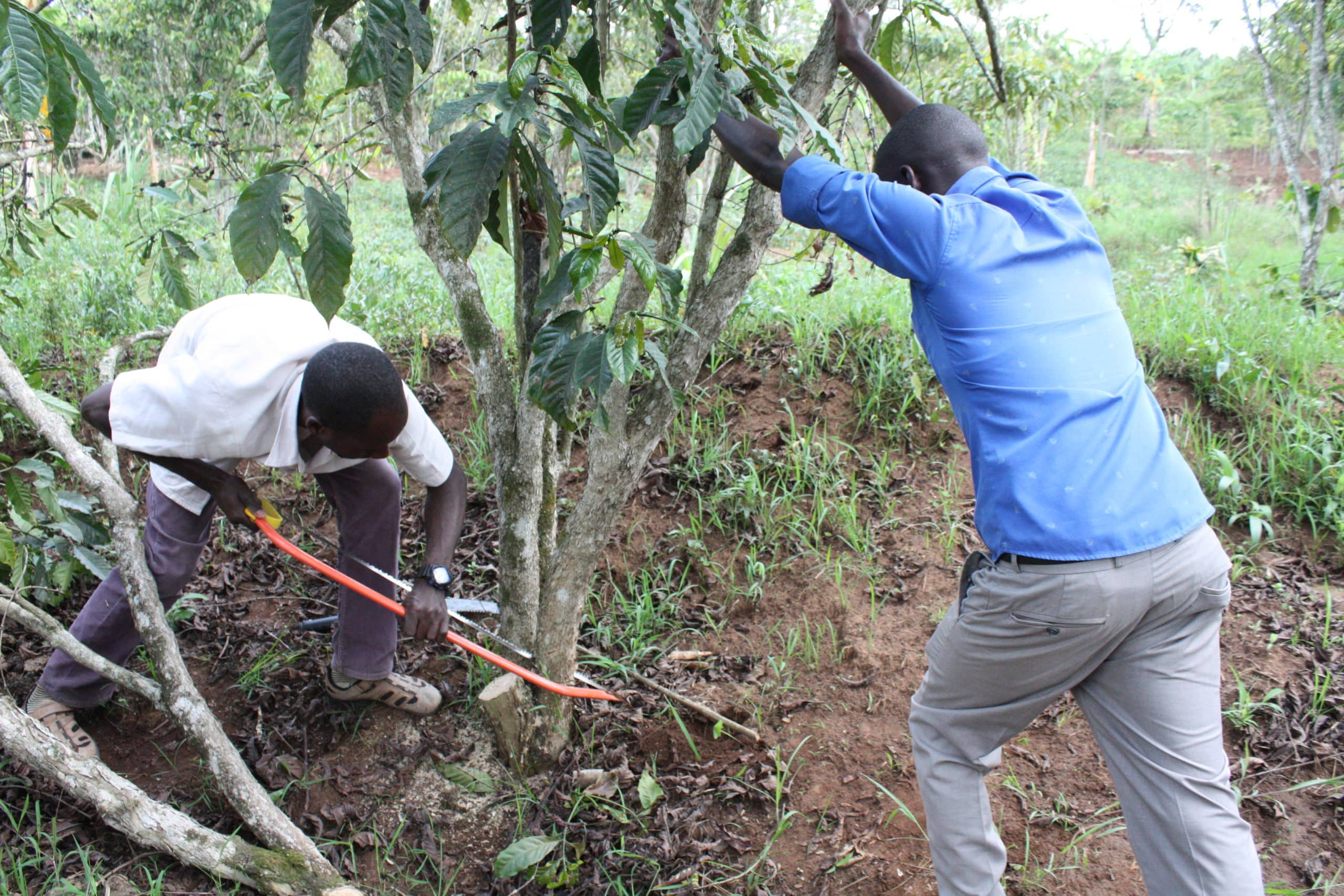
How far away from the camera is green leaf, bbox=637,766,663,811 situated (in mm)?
2422

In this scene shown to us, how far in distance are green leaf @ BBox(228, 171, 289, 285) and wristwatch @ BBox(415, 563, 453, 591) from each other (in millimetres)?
983

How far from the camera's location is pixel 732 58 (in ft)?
5.07

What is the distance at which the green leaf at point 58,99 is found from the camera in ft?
4.55

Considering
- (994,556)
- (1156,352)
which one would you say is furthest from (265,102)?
(1156,352)

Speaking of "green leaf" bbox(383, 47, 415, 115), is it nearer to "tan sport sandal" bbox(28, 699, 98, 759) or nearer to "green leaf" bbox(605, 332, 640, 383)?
"green leaf" bbox(605, 332, 640, 383)

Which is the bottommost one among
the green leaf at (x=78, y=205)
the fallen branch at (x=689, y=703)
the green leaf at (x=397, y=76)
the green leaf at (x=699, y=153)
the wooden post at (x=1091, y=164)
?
the fallen branch at (x=689, y=703)


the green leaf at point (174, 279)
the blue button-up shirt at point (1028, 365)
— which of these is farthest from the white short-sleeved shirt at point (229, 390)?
the blue button-up shirt at point (1028, 365)

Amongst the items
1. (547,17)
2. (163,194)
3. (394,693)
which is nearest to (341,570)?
(394,693)

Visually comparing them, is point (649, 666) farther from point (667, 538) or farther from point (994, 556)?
point (994, 556)

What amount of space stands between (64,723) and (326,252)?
1.81 meters

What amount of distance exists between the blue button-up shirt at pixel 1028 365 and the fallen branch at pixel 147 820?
1736 mm

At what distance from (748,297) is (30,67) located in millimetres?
3059

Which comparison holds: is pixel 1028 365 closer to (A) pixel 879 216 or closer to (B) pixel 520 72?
(A) pixel 879 216

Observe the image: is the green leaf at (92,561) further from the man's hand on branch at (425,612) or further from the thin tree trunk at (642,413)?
the thin tree trunk at (642,413)
